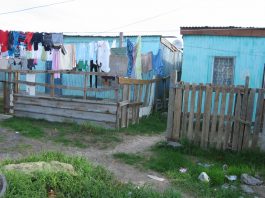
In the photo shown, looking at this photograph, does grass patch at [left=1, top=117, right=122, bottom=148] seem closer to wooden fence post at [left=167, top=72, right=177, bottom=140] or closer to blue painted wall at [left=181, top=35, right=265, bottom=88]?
wooden fence post at [left=167, top=72, right=177, bottom=140]

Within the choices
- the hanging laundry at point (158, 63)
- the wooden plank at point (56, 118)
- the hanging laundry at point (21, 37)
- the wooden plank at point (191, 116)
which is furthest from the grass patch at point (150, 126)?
the hanging laundry at point (21, 37)

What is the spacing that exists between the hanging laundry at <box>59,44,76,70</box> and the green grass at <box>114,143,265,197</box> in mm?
5791

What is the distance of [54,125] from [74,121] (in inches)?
24.0

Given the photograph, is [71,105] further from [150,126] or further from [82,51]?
[82,51]

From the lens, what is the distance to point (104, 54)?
1191 cm

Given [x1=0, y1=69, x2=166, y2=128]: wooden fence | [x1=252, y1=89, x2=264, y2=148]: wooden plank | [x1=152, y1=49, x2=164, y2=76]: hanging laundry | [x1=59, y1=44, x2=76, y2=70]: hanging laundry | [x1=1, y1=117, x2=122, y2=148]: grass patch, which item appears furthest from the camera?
[x1=152, y1=49, x2=164, y2=76]: hanging laundry

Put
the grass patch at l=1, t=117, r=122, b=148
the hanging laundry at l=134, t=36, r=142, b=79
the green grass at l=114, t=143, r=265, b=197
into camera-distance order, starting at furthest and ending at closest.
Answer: the hanging laundry at l=134, t=36, r=142, b=79 < the grass patch at l=1, t=117, r=122, b=148 < the green grass at l=114, t=143, r=265, b=197

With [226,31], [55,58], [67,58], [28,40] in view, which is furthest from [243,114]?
[28,40]

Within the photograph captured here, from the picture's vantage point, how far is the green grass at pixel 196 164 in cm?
537

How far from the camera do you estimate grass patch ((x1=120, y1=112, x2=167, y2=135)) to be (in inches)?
389

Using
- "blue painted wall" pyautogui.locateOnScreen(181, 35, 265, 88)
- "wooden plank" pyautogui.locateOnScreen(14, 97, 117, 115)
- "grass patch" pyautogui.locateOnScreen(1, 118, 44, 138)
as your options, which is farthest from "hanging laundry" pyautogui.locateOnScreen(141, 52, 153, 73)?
"grass patch" pyautogui.locateOnScreen(1, 118, 44, 138)

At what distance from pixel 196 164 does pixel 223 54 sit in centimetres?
533

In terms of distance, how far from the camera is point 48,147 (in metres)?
7.61

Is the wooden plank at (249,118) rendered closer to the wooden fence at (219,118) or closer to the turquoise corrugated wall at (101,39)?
the wooden fence at (219,118)
